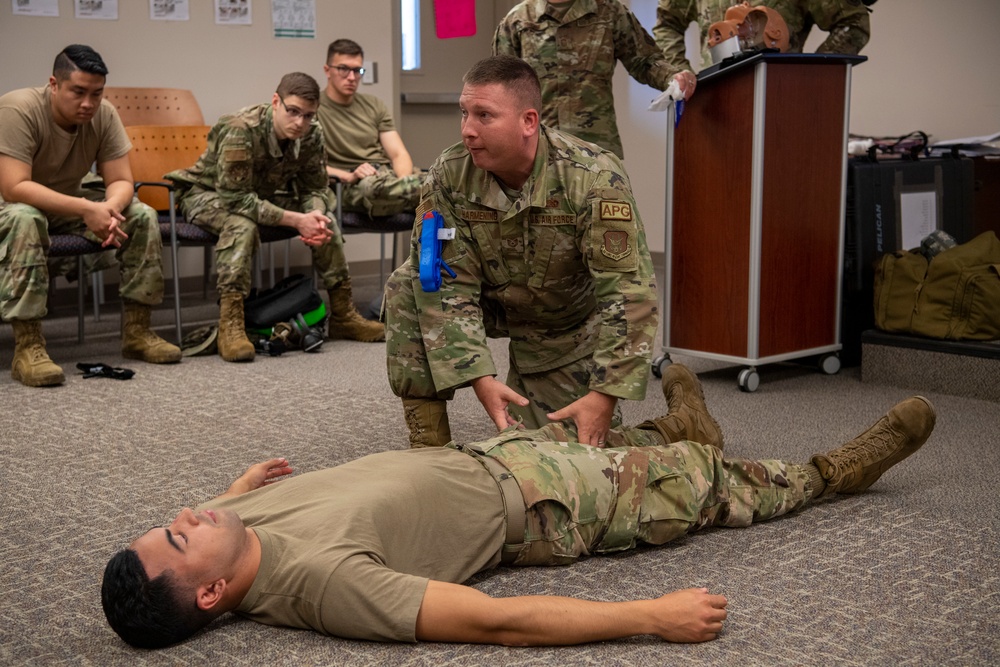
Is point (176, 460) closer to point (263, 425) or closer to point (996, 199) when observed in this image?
point (263, 425)

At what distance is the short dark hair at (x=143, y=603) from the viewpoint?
1.49 m

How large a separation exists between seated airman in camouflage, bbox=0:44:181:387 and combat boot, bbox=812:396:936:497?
2.56m

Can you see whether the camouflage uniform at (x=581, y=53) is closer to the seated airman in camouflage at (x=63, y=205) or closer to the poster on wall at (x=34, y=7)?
the seated airman in camouflage at (x=63, y=205)

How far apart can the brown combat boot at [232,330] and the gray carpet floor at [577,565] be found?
0.27 m

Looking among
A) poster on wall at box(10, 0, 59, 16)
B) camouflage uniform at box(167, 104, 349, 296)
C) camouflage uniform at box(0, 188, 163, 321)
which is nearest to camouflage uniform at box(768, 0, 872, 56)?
camouflage uniform at box(167, 104, 349, 296)

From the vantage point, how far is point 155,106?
5.05 metres

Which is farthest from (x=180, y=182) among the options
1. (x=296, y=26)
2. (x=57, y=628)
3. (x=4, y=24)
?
(x=57, y=628)

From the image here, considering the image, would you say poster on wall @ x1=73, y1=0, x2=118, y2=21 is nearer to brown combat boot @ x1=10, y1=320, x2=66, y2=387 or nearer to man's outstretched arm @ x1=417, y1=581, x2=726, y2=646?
brown combat boot @ x1=10, y1=320, x2=66, y2=387

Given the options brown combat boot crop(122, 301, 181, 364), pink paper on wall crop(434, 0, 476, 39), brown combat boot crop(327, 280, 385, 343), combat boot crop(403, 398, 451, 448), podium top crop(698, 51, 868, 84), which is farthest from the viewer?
pink paper on wall crop(434, 0, 476, 39)

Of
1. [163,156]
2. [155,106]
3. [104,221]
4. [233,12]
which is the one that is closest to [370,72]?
[233,12]

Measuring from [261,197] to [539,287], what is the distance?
7.74 ft

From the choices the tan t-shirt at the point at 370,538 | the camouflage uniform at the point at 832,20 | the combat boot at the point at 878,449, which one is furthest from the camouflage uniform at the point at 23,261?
the combat boot at the point at 878,449

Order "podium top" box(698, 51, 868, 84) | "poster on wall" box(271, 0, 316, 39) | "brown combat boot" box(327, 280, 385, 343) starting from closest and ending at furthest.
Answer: "podium top" box(698, 51, 868, 84), "brown combat boot" box(327, 280, 385, 343), "poster on wall" box(271, 0, 316, 39)

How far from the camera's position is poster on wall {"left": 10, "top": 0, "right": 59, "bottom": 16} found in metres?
4.81
